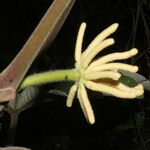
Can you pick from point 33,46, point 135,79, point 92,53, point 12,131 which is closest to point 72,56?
point 135,79

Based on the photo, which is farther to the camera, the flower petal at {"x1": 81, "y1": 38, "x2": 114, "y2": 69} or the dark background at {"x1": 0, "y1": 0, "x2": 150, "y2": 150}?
the dark background at {"x1": 0, "y1": 0, "x2": 150, "y2": 150}

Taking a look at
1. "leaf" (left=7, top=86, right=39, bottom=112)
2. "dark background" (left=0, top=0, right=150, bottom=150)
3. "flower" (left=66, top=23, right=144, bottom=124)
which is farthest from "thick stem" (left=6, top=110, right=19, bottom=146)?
"dark background" (left=0, top=0, right=150, bottom=150)

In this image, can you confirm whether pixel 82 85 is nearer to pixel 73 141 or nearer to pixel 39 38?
pixel 39 38

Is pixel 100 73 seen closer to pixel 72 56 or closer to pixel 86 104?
pixel 86 104

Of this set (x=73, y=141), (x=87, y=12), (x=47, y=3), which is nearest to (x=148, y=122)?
(x=73, y=141)

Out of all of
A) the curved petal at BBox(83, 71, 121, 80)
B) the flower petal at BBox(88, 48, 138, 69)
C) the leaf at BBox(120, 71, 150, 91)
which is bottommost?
the curved petal at BBox(83, 71, 121, 80)

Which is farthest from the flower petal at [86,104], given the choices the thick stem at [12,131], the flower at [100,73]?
the thick stem at [12,131]

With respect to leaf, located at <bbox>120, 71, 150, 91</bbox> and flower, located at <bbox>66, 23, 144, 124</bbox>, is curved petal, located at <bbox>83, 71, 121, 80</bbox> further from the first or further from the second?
leaf, located at <bbox>120, 71, 150, 91</bbox>
